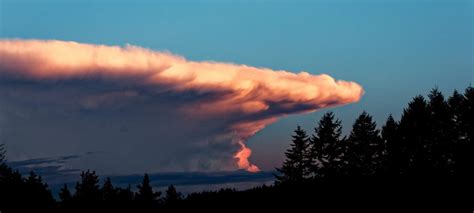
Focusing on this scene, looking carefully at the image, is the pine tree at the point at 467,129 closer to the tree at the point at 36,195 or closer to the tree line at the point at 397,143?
the tree line at the point at 397,143

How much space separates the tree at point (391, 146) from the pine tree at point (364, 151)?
1.09 m

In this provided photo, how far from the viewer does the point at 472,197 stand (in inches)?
1046

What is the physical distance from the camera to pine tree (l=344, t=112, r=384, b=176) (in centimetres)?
6178

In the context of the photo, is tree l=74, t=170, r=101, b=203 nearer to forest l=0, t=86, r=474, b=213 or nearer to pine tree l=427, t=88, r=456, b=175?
forest l=0, t=86, r=474, b=213

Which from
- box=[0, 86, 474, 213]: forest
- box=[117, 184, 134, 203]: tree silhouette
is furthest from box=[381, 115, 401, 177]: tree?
box=[117, 184, 134, 203]: tree silhouette

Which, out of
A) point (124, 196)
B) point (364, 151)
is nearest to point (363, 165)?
point (364, 151)

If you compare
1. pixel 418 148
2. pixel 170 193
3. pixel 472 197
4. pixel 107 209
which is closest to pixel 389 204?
pixel 472 197

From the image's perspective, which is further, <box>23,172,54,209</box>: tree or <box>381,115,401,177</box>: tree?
<box>381,115,401,177</box>: tree

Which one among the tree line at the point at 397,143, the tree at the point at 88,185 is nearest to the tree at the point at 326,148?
the tree line at the point at 397,143

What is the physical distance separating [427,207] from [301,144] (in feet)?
133

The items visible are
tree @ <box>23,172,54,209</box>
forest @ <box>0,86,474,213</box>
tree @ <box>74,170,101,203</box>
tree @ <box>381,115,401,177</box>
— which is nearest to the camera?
forest @ <box>0,86,474,213</box>

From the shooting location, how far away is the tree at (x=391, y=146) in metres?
59.3

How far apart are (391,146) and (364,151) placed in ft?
10.7

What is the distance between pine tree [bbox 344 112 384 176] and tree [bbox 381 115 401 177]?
1090 mm
